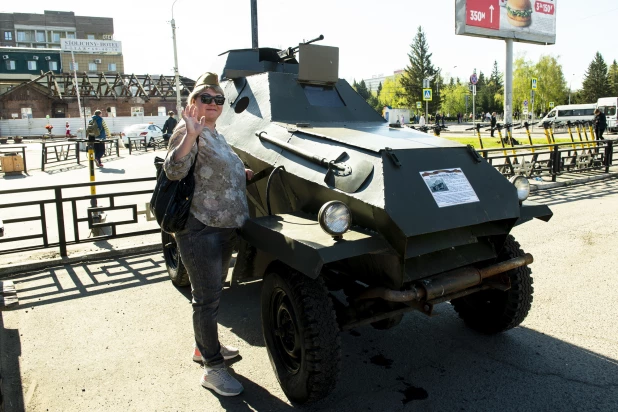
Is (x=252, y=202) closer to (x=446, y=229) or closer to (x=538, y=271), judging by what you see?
(x=446, y=229)

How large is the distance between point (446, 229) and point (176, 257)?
3.16 m

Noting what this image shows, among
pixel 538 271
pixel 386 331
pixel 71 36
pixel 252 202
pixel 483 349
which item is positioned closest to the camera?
pixel 483 349

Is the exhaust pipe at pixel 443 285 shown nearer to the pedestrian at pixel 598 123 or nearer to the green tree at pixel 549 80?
the pedestrian at pixel 598 123

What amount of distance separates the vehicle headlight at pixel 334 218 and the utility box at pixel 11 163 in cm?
1602

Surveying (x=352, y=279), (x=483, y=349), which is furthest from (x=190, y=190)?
(x=483, y=349)

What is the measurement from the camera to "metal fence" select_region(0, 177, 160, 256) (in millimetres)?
6320

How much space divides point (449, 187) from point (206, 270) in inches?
68.1

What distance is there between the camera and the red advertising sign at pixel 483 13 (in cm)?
1777

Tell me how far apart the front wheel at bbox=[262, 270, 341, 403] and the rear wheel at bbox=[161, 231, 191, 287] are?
208cm

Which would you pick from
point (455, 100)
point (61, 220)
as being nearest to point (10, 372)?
point (61, 220)

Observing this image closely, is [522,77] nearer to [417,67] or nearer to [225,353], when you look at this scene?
[417,67]

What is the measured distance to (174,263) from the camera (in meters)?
5.61

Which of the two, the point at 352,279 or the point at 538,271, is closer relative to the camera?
the point at 352,279

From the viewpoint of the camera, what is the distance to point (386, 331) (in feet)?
14.8
